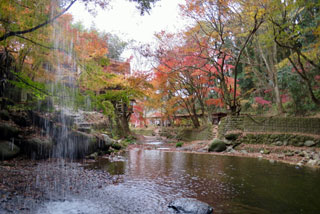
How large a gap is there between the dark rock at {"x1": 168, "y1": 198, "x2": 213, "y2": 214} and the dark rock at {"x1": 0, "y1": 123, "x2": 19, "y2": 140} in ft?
19.4

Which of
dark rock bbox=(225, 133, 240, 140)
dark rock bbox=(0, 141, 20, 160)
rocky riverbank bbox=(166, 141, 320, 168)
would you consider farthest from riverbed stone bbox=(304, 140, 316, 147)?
dark rock bbox=(0, 141, 20, 160)

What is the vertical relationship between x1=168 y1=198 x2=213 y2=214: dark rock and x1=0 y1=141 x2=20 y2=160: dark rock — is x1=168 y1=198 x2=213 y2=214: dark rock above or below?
below

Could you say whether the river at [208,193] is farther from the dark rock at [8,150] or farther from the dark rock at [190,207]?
the dark rock at [8,150]

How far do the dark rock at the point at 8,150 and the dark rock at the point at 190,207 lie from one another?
5619 millimetres

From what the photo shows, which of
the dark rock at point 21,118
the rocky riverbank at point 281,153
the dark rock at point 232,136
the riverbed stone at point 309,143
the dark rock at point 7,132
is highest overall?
the dark rock at point 21,118

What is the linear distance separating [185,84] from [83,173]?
13.9 meters

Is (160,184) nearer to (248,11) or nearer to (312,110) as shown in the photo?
(248,11)

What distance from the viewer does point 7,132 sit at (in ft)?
21.8

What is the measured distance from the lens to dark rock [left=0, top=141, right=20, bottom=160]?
6.36 meters

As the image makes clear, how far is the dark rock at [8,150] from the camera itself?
6.36m

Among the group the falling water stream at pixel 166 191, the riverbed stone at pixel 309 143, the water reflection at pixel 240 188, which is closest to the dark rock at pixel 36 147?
the falling water stream at pixel 166 191

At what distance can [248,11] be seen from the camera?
9641mm

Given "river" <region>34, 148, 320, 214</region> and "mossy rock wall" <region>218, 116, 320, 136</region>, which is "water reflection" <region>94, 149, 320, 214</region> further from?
"mossy rock wall" <region>218, 116, 320, 136</region>

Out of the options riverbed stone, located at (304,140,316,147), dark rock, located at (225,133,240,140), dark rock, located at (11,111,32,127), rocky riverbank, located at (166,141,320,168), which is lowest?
rocky riverbank, located at (166,141,320,168)
